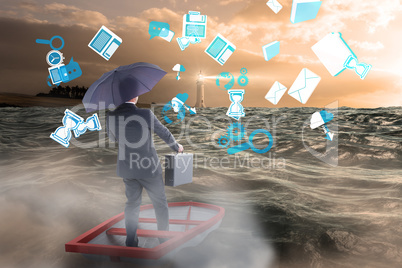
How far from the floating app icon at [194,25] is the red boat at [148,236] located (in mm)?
5362

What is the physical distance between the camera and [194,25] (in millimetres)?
9484

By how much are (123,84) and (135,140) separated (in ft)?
2.65

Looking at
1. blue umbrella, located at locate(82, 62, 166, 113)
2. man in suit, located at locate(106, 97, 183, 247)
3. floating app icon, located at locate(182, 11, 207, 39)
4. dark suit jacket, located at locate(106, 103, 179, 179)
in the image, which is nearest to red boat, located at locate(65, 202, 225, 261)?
man in suit, located at locate(106, 97, 183, 247)

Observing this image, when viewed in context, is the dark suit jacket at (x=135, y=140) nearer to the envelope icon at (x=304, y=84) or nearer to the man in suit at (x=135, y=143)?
the man in suit at (x=135, y=143)

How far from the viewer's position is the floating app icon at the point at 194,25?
31.0 feet

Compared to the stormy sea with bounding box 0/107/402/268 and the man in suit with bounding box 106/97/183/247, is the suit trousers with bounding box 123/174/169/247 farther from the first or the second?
the stormy sea with bounding box 0/107/402/268

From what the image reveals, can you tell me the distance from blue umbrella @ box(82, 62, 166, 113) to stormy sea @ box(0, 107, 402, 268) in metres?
2.35

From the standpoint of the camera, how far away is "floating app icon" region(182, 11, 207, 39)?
9461 millimetres

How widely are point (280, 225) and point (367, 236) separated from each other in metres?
1.58

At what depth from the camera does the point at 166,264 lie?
4.30m

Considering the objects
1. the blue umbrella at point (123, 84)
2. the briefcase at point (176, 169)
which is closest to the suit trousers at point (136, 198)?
the briefcase at point (176, 169)

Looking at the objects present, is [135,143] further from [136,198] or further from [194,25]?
[194,25]

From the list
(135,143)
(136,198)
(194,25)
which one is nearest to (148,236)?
(136,198)

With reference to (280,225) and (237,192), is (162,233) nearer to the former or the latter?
(280,225)
